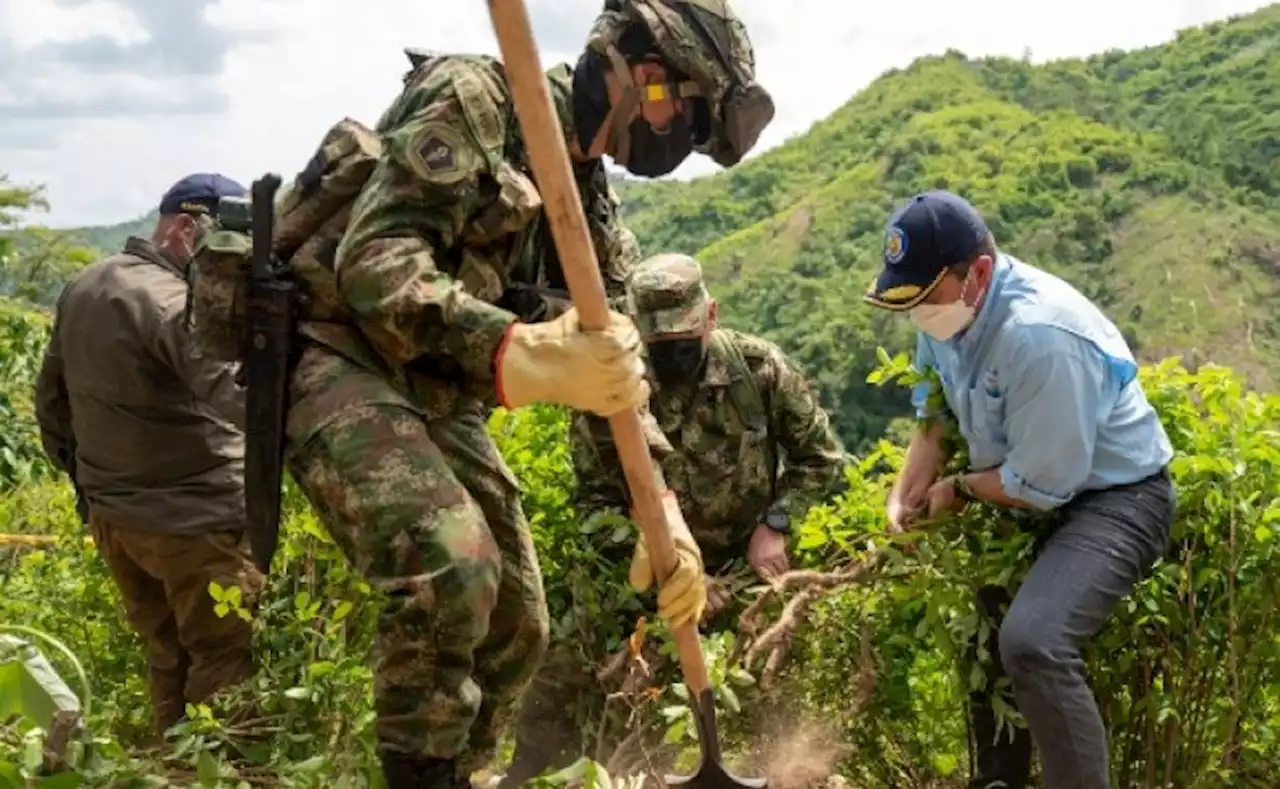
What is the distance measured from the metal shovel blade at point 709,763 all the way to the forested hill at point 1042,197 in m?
34.6

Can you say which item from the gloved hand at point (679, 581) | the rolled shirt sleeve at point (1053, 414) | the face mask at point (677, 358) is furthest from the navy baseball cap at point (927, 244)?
the face mask at point (677, 358)

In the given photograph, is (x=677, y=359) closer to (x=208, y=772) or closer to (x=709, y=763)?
(x=709, y=763)

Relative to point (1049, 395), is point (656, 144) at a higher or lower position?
higher

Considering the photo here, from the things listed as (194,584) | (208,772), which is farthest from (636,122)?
(194,584)

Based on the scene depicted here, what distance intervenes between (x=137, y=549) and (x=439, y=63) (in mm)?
2375

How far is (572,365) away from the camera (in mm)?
2668

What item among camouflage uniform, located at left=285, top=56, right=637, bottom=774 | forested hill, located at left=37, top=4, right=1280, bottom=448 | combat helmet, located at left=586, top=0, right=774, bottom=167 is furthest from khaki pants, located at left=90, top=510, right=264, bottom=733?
forested hill, located at left=37, top=4, right=1280, bottom=448

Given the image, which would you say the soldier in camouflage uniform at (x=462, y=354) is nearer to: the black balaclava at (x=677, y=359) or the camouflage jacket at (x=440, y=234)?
the camouflage jacket at (x=440, y=234)

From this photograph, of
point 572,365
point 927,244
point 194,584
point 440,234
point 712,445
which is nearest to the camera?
point 572,365

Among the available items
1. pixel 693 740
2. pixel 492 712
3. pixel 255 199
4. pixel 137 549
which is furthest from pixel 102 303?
pixel 693 740

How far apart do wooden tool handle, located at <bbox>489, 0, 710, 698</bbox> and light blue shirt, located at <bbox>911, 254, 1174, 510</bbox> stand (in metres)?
0.88

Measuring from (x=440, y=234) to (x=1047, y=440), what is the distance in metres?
1.47

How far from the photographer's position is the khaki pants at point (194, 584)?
4516 millimetres

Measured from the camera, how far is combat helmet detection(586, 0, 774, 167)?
304 centimetres
